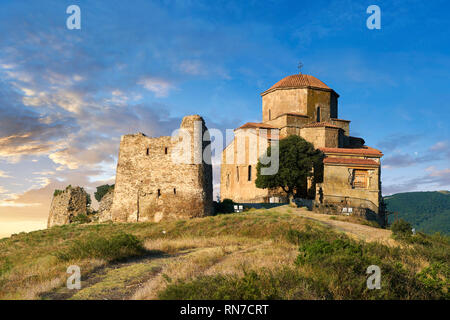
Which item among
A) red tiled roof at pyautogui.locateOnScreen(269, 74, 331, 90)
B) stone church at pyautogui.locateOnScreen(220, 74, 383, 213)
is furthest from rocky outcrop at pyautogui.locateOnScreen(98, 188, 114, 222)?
red tiled roof at pyautogui.locateOnScreen(269, 74, 331, 90)

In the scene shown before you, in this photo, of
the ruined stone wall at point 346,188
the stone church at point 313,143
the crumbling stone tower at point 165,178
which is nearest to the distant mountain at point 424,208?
the stone church at point 313,143

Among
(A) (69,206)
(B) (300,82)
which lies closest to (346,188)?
(B) (300,82)

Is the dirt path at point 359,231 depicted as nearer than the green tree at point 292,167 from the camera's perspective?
Yes

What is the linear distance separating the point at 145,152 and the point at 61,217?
9.39 meters

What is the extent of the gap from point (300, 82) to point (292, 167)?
14.9 meters

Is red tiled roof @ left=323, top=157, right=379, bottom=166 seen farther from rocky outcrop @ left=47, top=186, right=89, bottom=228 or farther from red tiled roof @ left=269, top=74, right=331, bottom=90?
rocky outcrop @ left=47, top=186, right=89, bottom=228

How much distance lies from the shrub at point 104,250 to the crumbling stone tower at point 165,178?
9.39 metres

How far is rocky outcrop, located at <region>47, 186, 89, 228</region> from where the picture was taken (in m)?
26.3

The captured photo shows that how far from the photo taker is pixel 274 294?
620cm

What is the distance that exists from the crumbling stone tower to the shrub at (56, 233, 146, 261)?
9386mm

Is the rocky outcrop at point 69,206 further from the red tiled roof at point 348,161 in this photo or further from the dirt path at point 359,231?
the red tiled roof at point 348,161

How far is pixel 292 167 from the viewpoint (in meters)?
33.8

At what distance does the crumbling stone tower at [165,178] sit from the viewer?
21.3m

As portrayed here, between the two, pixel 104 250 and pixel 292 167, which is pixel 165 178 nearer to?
pixel 104 250
